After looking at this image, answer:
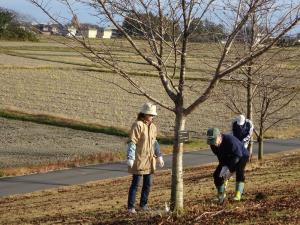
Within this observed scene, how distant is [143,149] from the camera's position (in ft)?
28.2

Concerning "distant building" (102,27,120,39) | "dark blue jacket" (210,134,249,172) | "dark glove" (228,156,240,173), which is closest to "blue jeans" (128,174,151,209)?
"dark blue jacket" (210,134,249,172)

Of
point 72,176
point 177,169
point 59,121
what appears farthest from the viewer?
point 59,121

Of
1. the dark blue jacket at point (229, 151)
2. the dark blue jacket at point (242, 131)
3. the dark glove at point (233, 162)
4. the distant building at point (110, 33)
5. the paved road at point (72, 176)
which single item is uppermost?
the distant building at point (110, 33)

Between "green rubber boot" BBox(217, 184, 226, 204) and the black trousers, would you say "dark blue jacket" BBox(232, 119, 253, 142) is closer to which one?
the black trousers

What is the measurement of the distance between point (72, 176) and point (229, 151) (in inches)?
480

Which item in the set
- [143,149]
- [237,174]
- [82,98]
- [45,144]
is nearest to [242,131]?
[237,174]

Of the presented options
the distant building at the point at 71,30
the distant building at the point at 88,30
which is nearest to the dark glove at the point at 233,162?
the distant building at the point at 88,30

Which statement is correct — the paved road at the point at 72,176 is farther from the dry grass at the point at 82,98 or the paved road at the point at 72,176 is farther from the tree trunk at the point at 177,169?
the tree trunk at the point at 177,169

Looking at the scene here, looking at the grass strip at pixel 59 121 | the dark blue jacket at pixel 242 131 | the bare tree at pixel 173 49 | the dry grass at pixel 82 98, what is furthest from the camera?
the dry grass at pixel 82 98

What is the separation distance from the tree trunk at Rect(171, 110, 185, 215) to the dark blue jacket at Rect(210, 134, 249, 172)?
1.61 m

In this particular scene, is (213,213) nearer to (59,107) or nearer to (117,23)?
(117,23)

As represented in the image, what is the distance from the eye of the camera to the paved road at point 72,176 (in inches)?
737

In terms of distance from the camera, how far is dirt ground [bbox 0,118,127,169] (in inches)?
949

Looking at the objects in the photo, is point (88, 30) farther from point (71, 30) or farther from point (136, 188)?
point (136, 188)
